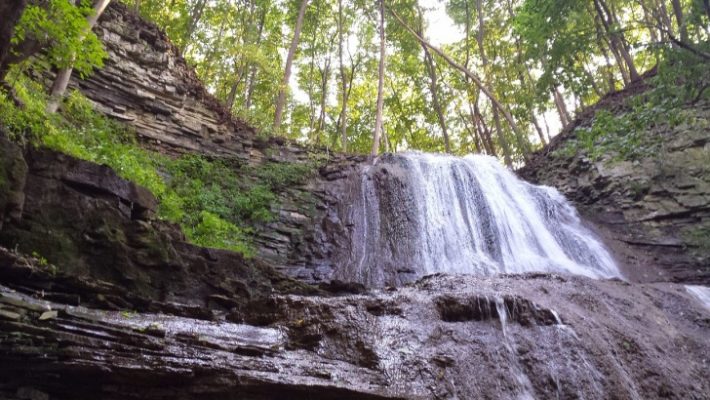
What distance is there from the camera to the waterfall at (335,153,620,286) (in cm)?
1080

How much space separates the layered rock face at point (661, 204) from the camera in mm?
11766

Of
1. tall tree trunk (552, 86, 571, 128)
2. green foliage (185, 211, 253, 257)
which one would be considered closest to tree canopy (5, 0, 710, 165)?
tall tree trunk (552, 86, 571, 128)

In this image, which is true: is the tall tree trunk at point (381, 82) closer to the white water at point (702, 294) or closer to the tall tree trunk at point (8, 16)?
the white water at point (702, 294)

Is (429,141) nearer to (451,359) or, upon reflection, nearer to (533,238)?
(533,238)

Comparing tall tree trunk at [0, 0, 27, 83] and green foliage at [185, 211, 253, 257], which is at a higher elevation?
tall tree trunk at [0, 0, 27, 83]

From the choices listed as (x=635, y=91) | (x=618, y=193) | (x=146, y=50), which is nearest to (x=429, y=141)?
(x=635, y=91)

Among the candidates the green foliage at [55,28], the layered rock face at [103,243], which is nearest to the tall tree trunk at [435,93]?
the layered rock face at [103,243]

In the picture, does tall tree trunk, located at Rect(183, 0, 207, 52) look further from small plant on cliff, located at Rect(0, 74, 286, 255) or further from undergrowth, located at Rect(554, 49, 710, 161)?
undergrowth, located at Rect(554, 49, 710, 161)

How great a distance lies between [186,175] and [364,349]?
26.7ft

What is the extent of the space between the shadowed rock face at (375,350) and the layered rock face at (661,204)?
16.4 feet

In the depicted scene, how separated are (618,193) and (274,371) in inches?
530

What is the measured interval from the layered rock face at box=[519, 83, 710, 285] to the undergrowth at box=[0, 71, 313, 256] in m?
8.36

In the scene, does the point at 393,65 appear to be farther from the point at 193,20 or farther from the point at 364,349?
the point at 364,349

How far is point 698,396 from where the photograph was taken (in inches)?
210
